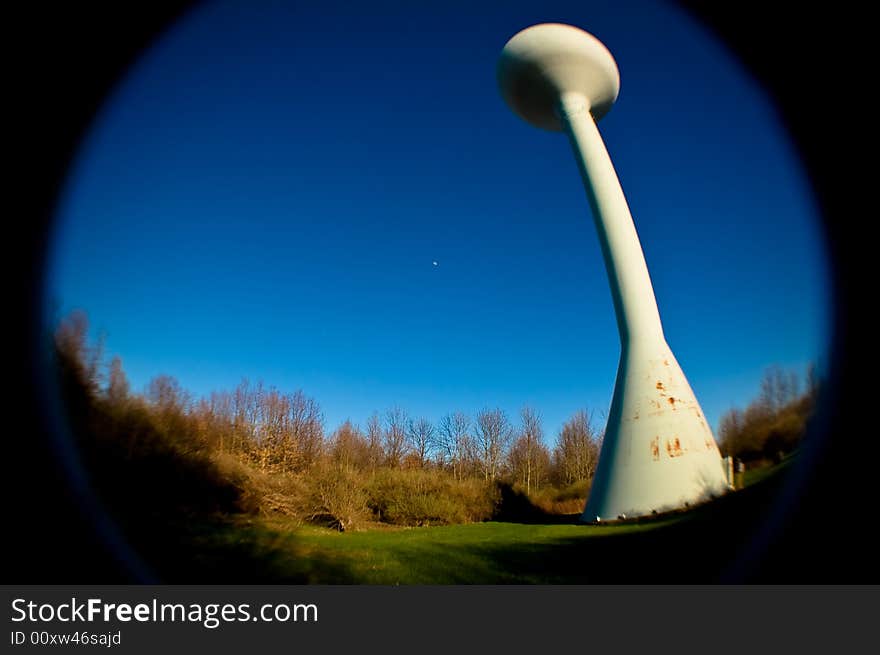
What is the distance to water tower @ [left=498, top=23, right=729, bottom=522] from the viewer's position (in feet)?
27.1

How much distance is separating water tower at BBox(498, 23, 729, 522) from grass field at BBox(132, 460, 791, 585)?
2.85ft

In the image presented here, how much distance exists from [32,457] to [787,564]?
598 cm

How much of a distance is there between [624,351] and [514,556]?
5.37 meters

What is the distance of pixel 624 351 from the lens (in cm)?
980

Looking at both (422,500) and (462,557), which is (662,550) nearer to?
(462,557)

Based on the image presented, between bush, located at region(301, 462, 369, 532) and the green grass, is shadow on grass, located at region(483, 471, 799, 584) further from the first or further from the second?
bush, located at region(301, 462, 369, 532)

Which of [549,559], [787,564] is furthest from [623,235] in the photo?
[787,564]

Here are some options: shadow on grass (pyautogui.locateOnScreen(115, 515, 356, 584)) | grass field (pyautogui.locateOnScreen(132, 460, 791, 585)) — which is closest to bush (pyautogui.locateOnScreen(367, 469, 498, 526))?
grass field (pyautogui.locateOnScreen(132, 460, 791, 585))

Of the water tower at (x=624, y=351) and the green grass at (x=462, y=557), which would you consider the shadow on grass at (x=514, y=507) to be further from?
the water tower at (x=624, y=351)

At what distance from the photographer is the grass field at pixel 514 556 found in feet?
14.6

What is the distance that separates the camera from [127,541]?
13.8ft

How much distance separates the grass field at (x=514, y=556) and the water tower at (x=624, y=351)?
0.87m

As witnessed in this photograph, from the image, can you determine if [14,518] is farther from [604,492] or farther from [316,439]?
[316,439]

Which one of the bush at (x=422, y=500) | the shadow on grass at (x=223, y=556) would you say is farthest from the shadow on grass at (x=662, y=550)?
the bush at (x=422, y=500)
